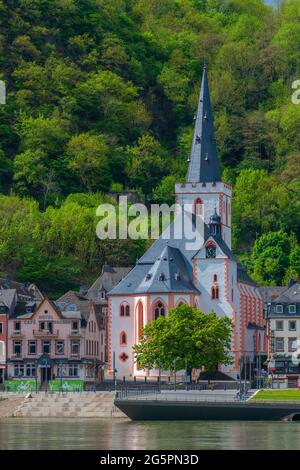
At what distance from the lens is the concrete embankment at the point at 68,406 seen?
119562mm

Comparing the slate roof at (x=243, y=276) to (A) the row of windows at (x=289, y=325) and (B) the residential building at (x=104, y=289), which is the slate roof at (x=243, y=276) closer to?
(A) the row of windows at (x=289, y=325)

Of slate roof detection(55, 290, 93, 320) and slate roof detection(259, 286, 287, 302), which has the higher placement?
slate roof detection(259, 286, 287, 302)

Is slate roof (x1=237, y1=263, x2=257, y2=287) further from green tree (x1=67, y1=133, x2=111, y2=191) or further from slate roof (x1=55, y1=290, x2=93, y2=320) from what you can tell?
green tree (x1=67, y1=133, x2=111, y2=191)

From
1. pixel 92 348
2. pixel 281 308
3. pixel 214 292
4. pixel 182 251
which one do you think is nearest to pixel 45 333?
pixel 92 348

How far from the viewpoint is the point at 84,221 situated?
174m

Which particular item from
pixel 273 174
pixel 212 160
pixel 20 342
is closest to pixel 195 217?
pixel 212 160

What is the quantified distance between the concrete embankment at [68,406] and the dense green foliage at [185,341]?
13440mm

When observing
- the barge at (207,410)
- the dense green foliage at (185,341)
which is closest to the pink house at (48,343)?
the dense green foliage at (185,341)

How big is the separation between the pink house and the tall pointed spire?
19015 millimetres

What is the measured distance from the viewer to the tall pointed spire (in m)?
160

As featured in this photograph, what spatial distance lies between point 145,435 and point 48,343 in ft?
160

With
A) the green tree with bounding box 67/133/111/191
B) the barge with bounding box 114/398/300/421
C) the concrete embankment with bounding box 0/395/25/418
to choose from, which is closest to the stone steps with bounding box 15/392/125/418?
the concrete embankment with bounding box 0/395/25/418

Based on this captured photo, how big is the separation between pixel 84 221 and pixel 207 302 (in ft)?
95.2
